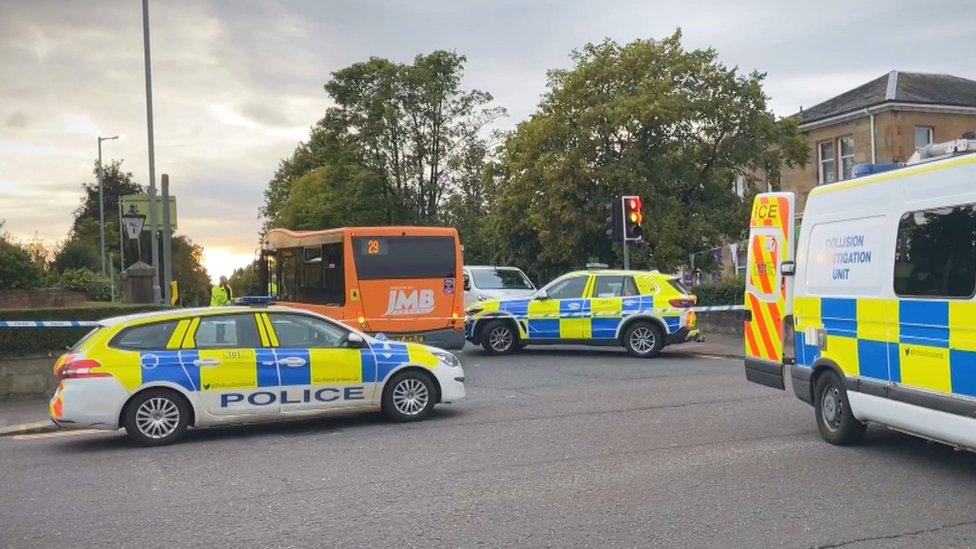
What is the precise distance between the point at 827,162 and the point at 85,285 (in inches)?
1108

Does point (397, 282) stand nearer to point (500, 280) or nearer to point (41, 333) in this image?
point (41, 333)

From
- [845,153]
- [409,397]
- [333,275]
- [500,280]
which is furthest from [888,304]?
[845,153]

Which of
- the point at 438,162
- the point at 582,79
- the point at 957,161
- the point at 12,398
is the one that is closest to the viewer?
the point at 957,161

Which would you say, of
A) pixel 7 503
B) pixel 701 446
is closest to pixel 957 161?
pixel 701 446

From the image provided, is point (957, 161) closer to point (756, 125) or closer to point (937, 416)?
point (937, 416)

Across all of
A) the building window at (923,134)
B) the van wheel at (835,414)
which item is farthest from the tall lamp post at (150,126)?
the building window at (923,134)

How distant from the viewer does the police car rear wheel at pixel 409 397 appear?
10999 millimetres

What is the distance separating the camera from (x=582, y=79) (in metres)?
29.1

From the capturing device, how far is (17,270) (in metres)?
26.5

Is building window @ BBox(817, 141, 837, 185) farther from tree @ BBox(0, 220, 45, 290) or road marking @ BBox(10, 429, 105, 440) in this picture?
road marking @ BBox(10, 429, 105, 440)

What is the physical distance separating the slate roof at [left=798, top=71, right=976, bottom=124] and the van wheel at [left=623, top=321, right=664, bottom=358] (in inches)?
889

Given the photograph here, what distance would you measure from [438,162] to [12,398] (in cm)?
2874

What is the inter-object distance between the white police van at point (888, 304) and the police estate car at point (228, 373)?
4.04 meters

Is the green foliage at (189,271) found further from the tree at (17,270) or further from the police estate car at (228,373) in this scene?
the police estate car at (228,373)
